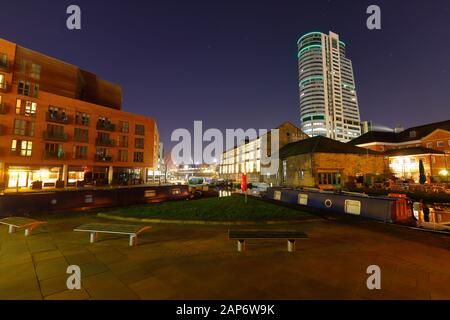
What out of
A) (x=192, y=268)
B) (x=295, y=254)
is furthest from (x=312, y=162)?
(x=192, y=268)

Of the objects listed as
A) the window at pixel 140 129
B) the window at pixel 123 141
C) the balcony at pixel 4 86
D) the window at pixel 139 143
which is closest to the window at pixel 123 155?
the window at pixel 123 141

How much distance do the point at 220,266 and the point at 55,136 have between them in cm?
3652

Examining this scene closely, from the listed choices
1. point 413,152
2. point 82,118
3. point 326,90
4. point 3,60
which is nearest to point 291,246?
point 82,118

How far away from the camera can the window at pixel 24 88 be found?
28.4 m

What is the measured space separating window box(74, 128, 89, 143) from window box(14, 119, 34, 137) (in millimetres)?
5418

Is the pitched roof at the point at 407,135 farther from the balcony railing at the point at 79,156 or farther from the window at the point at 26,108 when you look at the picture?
the window at the point at 26,108

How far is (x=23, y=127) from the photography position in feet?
92.2

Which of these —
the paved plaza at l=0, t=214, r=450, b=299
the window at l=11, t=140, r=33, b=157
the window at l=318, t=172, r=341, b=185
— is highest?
the window at l=11, t=140, r=33, b=157

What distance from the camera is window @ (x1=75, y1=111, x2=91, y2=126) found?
33.8m

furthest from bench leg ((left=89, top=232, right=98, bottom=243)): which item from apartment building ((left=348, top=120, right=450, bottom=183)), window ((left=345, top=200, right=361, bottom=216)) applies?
apartment building ((left=348, top=120, right=450, bottom=183))

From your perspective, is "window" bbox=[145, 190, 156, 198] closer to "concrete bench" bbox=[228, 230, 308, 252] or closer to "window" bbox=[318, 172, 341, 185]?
"concrete bench" bbox=[228, 230, 308, 252]

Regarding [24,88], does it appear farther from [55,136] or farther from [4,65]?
[55,136]

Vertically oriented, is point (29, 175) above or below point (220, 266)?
above
